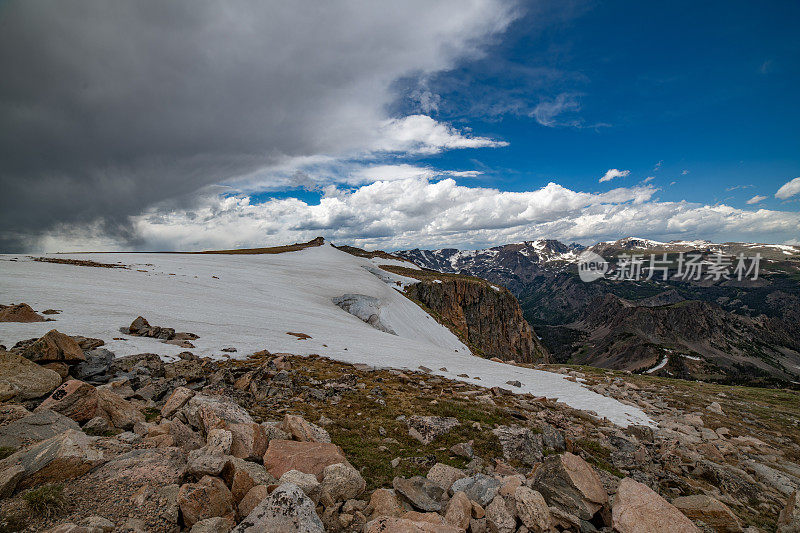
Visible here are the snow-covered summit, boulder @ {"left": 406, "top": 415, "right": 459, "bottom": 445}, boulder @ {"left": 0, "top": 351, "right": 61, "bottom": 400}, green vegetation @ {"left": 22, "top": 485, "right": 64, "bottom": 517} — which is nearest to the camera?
green vegetation @ {"left": 22, "top": 485, "right": 64, "bottom": 517}

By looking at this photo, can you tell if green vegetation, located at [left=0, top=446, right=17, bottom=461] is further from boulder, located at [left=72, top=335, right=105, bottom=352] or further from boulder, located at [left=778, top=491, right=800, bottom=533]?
boulder, located at [left=778, top=491, right=800, bottom=533]

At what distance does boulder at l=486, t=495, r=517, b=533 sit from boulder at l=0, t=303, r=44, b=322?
22.7 m

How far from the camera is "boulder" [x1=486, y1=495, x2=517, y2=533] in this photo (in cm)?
654

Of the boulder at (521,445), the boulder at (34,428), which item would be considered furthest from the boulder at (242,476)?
the boulder at (521,445)

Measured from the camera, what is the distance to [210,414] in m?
9.09

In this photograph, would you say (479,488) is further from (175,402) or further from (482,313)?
(482,313)

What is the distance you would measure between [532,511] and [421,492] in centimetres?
259

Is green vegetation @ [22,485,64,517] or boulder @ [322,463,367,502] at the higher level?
green vegetation @ [22,485,64,517]

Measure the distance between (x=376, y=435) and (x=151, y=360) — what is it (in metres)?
11.1

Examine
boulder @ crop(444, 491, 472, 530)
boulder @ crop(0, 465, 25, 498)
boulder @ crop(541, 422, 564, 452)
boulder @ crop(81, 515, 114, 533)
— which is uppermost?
boulder @ crop(0, 465, 25, 498)

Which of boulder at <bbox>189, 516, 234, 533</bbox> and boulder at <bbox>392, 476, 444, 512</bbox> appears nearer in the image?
boulder at <bbox>189, 516, 234, 533</bbox>

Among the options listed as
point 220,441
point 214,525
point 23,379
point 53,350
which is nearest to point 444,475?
point 214,525

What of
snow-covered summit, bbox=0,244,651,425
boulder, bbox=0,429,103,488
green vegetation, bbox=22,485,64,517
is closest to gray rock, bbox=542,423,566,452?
snow-covered summit, bbox=0,244,651,425

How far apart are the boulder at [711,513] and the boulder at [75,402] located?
1568 centimetres
